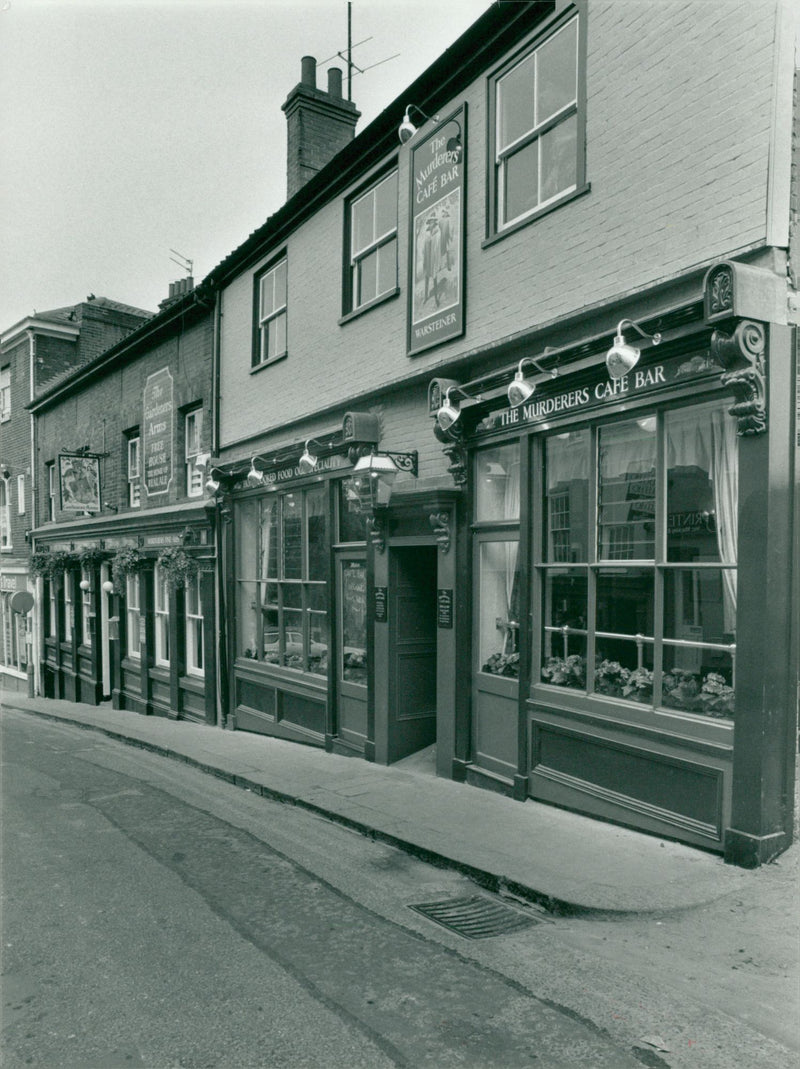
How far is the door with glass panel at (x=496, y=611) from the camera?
8.41 m

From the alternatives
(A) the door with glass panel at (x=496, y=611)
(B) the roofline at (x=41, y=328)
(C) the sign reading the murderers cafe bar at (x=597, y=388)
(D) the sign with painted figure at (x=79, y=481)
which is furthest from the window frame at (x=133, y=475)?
(C) the sign reading the murderers cafe bar at (x=597, y=388)

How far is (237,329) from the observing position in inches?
574

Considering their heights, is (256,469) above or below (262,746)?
above

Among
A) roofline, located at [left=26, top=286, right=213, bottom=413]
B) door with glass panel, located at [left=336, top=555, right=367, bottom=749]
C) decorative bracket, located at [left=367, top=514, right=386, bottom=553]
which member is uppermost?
roofline, located at [left=26, top=286, right=213, bottom=413]

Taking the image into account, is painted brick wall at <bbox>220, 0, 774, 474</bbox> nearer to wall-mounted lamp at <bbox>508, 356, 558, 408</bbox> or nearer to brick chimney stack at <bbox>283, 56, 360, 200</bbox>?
wall-mounted lamp at <bbox>508, 356, 558, 408</bbox>

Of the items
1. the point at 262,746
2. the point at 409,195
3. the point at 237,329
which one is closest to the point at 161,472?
the point at 237,329

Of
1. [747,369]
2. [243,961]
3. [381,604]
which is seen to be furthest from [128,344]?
[243,961]

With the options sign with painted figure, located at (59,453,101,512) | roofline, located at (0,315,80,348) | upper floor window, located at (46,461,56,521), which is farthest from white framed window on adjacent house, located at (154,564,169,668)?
roofline, located at (0,315,80,348)

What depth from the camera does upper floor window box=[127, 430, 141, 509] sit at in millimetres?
19047

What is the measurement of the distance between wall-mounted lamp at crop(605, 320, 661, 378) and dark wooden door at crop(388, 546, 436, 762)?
427 centimetres

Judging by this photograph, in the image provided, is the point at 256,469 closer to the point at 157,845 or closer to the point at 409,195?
the point at 409,195

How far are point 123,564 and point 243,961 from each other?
14196 mm

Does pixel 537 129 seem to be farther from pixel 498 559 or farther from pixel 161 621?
pixel 161 621

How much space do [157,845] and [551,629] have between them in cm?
393
